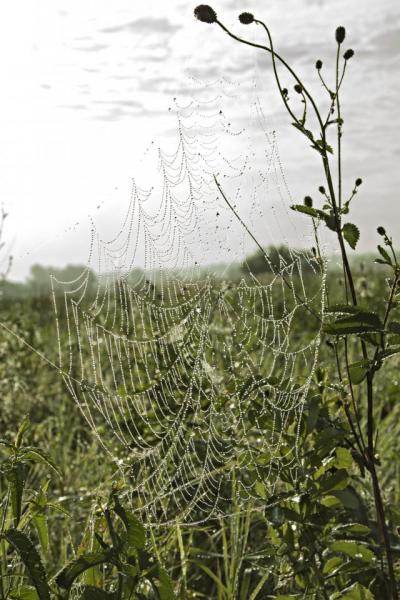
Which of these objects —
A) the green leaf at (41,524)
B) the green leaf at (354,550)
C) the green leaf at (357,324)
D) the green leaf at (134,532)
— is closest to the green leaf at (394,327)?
the green leaf at (357,324)

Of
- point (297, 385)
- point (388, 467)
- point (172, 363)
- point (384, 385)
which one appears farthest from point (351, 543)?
point (384, 385)

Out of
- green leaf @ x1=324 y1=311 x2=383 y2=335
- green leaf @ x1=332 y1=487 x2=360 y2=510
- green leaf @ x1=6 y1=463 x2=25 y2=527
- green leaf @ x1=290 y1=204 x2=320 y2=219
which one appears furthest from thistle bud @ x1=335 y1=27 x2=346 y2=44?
green leaf @ x1=6 y1=463 x2=25 y2=527

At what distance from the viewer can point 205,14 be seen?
1.75 meters

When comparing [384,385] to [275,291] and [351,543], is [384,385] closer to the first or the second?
[275,291]

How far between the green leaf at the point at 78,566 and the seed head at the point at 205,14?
1.18m

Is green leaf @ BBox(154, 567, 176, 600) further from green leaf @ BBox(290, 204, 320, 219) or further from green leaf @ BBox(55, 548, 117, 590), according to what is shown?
green leaf @ BBox(290, 204, 320, 219)

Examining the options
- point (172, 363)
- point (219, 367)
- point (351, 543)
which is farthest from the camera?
point (219, 367)

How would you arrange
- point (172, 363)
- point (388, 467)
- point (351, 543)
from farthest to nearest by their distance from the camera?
point (388, 467) → point (172, 363) → point (351, 543)

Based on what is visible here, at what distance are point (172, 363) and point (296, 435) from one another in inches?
44.2

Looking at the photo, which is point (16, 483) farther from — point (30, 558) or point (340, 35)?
point (340, 35)

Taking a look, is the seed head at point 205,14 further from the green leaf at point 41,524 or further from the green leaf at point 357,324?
the green leaf at point 41,524

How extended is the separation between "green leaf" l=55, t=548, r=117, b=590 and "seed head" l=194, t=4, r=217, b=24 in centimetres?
118

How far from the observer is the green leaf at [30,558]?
168 centimetres

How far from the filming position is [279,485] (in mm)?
3264
